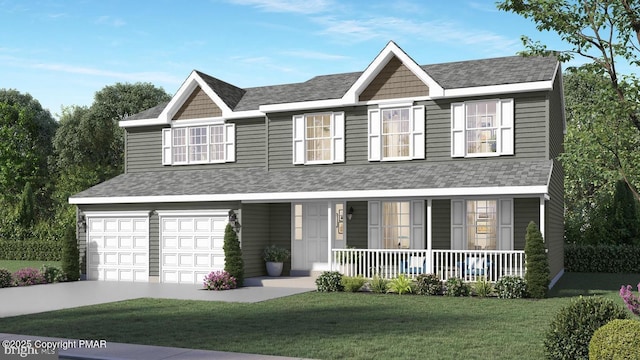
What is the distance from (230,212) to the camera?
23938 millimetres

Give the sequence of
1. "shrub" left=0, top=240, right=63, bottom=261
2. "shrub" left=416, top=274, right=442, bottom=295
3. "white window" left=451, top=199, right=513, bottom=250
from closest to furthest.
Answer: "shrub" left=416, top=274, right=442, bottom=295
"white window" left=451, top=199, right=513, bottom=250
"shrub" left=0, top=240, right=63, bottom=261

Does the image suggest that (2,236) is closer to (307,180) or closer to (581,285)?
(307,180)

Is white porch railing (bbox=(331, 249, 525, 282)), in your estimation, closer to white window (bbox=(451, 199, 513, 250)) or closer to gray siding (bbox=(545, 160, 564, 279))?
white window (bbox=(451, 199, 513, 250))

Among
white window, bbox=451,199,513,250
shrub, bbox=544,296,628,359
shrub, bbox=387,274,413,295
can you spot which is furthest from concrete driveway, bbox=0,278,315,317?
shrub, bbox=544,296,628,359

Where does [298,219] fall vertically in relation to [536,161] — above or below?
below

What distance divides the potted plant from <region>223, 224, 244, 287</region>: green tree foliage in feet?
6.05

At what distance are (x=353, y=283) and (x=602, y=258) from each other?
43.8 feet

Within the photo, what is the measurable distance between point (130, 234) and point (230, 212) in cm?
446

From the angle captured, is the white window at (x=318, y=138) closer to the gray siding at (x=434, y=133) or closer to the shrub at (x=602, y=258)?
the gray siding at (x=434, y=133)

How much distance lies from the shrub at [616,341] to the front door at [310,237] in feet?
52.0

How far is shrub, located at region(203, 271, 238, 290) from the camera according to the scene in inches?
870

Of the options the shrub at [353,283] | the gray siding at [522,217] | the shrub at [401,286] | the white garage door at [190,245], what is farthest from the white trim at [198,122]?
the gray siding at [522,217]

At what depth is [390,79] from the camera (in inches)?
955

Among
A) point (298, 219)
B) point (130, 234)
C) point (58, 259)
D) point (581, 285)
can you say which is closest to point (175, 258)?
point (130, 234)
